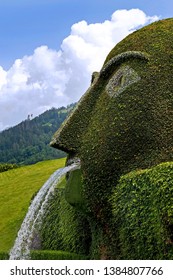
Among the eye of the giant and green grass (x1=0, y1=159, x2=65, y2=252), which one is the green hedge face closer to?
the eye of the giant

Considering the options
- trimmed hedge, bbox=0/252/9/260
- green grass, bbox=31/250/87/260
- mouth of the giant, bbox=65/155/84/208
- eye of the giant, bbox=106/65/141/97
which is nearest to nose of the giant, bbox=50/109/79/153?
mouth of the giant, bbox=65/155/84/208

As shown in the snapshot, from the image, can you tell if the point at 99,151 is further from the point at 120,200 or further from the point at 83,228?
the point at 83,228

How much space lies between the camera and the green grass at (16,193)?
1444 centimetres

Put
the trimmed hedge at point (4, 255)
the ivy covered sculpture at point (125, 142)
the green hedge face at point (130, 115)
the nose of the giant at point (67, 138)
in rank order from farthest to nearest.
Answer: the trimmed hedge at point (4, 255), the nose of the giant at point (67, 138), the green hedge face at point (130, 115), the ivy covered sculpture at point (125, 142)

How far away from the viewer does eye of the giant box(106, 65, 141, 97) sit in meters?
8.74

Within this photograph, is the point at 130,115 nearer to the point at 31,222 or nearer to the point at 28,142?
the point at 31,222

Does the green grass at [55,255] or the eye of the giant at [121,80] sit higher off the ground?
the eye of the giant at [121,80]

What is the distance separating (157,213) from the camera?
6.95 metres

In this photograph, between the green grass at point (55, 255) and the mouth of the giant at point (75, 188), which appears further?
the green grass at point (55, 255)

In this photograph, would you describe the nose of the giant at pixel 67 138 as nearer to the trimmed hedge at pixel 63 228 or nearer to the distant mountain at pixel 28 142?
the trimmed hedge at pixel 63 228

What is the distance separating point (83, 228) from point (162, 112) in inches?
140

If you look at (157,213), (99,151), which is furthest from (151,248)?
(99,151)

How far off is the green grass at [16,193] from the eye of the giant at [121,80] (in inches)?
234

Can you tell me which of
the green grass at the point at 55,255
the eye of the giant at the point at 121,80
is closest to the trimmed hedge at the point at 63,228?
the green grass at the point at 55,255
